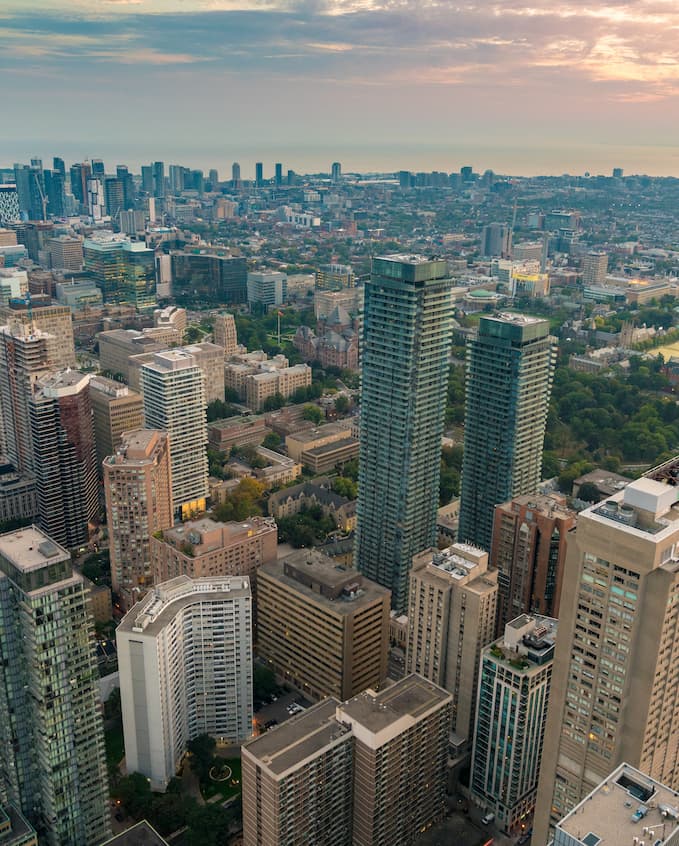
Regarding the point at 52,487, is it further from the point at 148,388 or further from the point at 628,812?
the point at 628,812

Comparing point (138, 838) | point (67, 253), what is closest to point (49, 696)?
point (138, 838)

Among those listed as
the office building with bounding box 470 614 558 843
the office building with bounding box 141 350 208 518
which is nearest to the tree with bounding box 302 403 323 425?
the office building with bounding box 141 350 208 518

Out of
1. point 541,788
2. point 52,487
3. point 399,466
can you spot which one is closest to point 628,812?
point 541,788

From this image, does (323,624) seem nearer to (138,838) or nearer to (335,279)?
(138,838)

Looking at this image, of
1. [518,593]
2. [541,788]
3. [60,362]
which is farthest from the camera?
[60,362]

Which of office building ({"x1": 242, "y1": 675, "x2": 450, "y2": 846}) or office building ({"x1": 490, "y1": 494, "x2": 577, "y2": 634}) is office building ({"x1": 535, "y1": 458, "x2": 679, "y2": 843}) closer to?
office building ({"x1": 242, "y1": 675, "x2": 450, "y2": 846})
